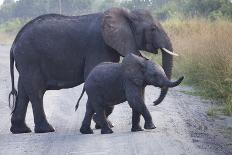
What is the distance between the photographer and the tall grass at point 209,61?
1534cm

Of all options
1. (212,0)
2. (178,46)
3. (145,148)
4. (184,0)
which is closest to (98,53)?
(145,148)

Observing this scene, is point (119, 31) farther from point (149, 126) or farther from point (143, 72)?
point (149, 126)

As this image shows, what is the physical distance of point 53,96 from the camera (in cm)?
1616

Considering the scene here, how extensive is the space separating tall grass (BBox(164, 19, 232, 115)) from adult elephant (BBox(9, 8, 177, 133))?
247 centimetres

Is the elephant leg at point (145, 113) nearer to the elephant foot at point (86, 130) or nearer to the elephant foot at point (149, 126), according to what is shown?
the elephant foot at point (149, 126)

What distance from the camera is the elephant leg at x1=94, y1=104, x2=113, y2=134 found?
1047 centimetres

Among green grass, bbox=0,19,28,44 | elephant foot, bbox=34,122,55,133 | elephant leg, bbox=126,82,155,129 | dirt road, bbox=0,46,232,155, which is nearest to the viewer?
dirt road, bbox=0,46,232,155

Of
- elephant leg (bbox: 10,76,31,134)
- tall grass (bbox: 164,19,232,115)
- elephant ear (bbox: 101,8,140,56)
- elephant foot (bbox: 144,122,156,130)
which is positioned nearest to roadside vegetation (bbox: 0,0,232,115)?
tall grass (bbox: 164,19,232,115)

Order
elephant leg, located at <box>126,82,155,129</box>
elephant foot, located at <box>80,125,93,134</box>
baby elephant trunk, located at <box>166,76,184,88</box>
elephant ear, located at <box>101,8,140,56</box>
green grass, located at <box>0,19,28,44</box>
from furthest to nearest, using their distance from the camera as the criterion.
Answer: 1. green grass, located at <box>0,19,28,44</box>
2. elephant ear, located at <box>101,8,140,56</box>
3. elephant foot, located at <box>80,125,93,134</box>
4. elephant leg, located at <box>126,82,155,129</box>
5. baby elephant trunk, located at <box>166,76,184,88</box>

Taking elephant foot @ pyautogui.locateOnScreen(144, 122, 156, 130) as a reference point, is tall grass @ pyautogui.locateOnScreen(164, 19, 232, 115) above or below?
below

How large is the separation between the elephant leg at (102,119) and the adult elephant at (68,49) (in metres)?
0.91

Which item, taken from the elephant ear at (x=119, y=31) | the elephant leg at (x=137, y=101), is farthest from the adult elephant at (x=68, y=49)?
the elephant leg at (x=137, y=101)

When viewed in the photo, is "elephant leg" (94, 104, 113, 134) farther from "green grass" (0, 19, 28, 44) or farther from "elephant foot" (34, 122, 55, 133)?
"green grass" (0, 19, 28, 44)

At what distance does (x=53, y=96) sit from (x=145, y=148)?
295 inches
